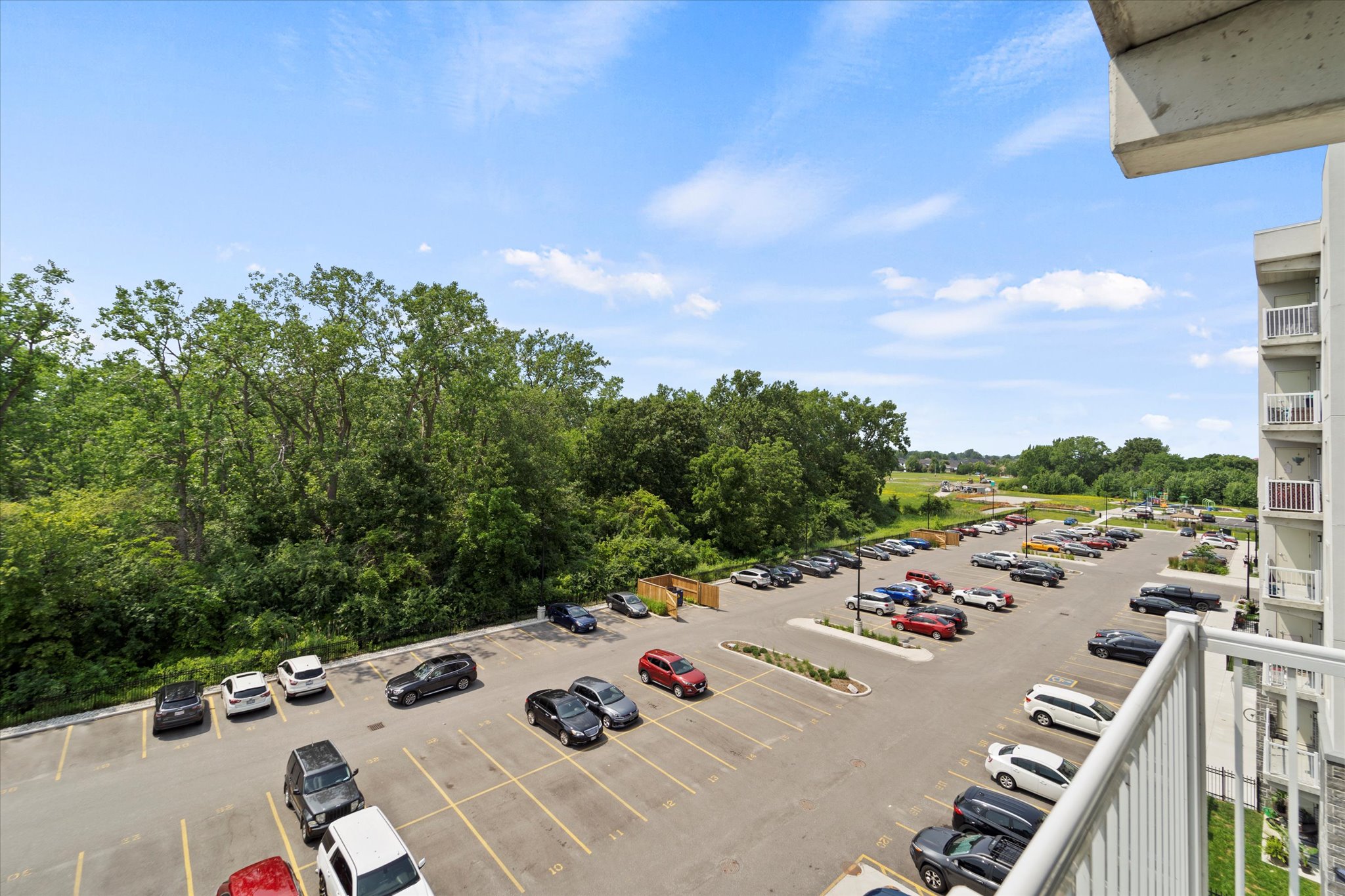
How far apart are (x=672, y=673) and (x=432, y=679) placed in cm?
781

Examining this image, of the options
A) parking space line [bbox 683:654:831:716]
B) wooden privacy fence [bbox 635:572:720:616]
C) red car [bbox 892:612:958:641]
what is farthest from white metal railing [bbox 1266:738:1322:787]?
wooden privacy fence [bbox 635:572:720:616]

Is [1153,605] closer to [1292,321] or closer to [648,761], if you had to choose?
[1292,321]

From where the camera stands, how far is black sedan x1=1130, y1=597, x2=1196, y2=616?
30.0 meters

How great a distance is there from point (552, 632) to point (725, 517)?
19841mm

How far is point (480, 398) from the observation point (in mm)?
32062

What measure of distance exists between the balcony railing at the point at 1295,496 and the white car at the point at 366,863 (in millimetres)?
21513

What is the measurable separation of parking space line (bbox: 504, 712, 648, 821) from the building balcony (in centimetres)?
2051

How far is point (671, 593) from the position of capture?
1195 inches

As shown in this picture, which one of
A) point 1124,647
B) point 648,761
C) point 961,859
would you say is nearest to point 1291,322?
point 1124,647

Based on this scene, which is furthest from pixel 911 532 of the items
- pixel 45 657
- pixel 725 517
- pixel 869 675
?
pixel 45 657

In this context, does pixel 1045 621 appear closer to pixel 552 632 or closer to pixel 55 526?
pixel 552 632

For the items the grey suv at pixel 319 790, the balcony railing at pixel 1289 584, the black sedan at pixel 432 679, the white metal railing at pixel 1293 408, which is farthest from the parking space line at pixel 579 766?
the white metal railing at pixel 1293 408

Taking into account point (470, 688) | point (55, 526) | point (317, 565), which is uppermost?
point (55, 526)

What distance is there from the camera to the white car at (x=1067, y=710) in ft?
55.3
